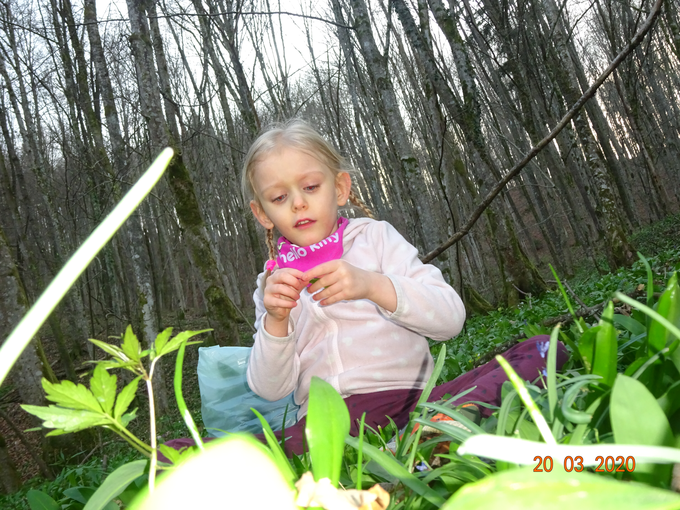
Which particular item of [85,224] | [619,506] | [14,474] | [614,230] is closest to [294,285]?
[619,506]

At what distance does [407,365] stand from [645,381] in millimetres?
1233

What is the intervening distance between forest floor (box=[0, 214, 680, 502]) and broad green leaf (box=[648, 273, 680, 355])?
5.26ft

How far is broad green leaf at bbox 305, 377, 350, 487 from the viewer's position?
527mm

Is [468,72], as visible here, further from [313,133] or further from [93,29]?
[93,29]

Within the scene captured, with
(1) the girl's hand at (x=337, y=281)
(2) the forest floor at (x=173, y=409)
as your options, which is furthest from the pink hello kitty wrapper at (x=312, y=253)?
(2) the forest floor at (x=173, y=409)

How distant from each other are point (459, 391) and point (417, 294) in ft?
1.09

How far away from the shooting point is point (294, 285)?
4.10 ft

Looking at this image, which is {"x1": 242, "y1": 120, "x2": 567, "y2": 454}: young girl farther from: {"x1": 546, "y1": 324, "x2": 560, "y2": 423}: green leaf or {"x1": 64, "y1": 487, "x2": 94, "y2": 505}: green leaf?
{"x1": 546, "y1": 324, "x2": 560, "y2": 423}: green leaf

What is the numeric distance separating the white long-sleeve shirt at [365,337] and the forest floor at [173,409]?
61cm

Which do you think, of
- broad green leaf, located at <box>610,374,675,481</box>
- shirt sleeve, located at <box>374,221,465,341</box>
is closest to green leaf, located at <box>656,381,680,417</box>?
broad green leaf, located at <box>610,374,675,481</box>

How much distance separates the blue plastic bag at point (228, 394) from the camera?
216cm

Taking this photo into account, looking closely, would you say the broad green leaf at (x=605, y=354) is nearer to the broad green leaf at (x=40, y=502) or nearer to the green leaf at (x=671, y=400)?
the green leaf at (x=671, y=400)

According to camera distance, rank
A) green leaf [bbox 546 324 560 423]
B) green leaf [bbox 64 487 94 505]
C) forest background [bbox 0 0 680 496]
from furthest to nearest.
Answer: forest background [bbox 0 0 680 496] → green leaf [bbox 64 487 94 505] → green leaf [bbox 546 324 560 423]
